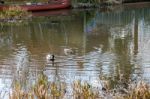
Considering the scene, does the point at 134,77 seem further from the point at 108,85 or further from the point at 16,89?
the point at 16,89

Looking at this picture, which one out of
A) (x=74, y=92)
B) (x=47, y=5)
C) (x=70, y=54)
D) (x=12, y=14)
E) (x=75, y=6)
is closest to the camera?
(x=74, y=92)

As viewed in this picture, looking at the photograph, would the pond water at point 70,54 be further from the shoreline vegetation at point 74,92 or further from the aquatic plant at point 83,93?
the aquatic plant at point 83,93

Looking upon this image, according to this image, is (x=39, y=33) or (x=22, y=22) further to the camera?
(x=22, y=22)

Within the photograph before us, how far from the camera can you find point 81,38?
28.5 metres

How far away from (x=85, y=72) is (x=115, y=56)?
3.75 m

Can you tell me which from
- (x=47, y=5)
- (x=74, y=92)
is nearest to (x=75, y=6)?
(x=47, y=5)

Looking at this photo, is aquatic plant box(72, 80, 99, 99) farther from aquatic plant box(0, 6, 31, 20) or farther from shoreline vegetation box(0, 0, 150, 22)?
aquatic plant box(0, 6, 31, 20)

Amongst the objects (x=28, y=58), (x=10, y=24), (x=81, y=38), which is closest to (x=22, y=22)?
(x=10, y=24)

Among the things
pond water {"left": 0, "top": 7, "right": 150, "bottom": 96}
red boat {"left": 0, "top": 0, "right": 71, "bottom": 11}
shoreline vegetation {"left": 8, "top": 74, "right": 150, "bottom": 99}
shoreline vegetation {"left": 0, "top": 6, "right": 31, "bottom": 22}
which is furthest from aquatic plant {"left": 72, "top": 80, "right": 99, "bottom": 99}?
red boat {"left": 0, "top": 0, "right": 71, "bottom": 11}

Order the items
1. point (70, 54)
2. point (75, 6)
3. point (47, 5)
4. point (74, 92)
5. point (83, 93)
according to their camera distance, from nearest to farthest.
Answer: point (83, 93) < point (74, 92) < point (70, 54) < point (47, 5) < point (75, 6)

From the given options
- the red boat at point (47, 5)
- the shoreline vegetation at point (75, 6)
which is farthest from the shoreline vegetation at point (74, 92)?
the red boat at point (47, 5)

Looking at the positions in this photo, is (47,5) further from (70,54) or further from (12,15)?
(70,54)

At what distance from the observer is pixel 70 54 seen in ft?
70.3

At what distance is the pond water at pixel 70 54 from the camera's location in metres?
16.6
